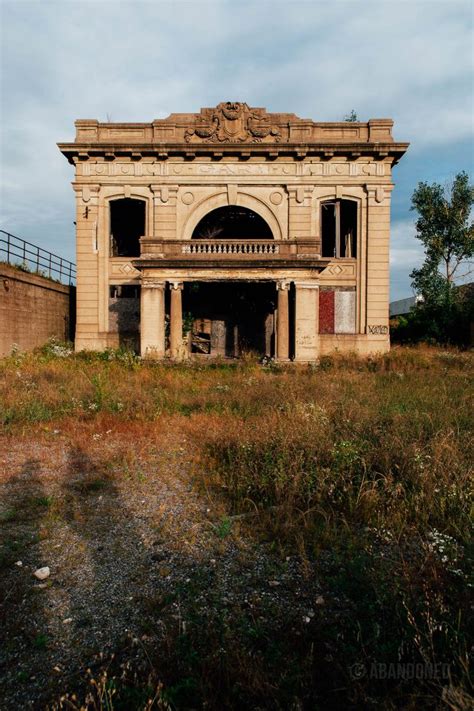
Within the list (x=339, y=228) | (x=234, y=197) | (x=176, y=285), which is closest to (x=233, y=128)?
(x=234, y=197)

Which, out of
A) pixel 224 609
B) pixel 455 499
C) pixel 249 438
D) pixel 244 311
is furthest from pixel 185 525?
pixel 244 311

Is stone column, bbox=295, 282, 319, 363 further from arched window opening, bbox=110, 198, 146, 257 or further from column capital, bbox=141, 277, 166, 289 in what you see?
arched window opening, bbox=110, 198, 146, 257

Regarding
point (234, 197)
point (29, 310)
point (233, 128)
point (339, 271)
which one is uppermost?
point (233, 128)

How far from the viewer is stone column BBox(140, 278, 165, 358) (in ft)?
54.0

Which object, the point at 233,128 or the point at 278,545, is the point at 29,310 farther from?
the point at 278,545

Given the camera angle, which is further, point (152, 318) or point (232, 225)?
point (232, 225)

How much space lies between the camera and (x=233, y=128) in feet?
64.7

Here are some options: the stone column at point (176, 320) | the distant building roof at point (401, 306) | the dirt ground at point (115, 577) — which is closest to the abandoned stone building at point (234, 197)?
the stone column at point (176, 320)

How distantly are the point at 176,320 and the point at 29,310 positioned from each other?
757 centimetres

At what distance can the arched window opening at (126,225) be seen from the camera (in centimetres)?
2108

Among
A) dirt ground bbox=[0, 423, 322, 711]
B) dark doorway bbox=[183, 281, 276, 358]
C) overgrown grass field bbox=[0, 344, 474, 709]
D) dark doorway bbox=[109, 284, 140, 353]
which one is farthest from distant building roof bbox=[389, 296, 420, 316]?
dirt ground bbox=[0, 423, 322, 711]

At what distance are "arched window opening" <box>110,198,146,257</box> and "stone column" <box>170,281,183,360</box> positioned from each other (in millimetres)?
6272

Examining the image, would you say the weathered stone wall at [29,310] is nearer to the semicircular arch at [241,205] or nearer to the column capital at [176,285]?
the column capital at [176,285]

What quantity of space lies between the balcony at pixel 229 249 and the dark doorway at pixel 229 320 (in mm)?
3247
